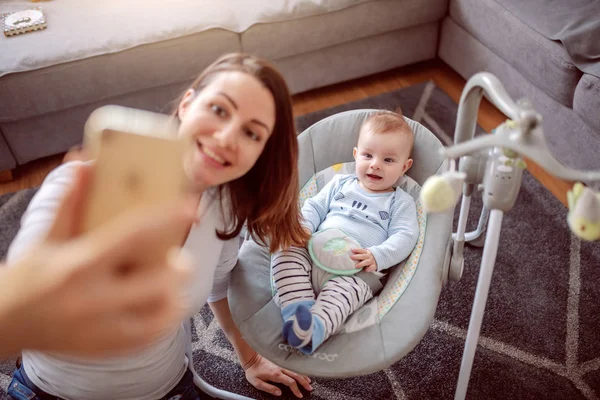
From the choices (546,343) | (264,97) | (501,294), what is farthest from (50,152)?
(546,343)

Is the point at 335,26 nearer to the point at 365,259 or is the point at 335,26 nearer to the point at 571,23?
the point at 571,23

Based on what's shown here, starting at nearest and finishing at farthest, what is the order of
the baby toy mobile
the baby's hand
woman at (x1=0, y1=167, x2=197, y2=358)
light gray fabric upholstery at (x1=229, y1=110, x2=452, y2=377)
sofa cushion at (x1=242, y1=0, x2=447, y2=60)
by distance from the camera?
1. woman at (x1=0, y1=167, x2=197, y2=358)
2. the baby toy mobile
3. light gray fabric upholstery at (x1=229, y1=110, x2=452, y2=377)
4. the baby's hand
5. sofa cushion at (x1=242, y1=0, x2=447, y2=60)

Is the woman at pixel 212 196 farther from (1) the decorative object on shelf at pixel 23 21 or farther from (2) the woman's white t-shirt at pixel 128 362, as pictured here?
(1) the decorative object on shelf at pixel 23 21

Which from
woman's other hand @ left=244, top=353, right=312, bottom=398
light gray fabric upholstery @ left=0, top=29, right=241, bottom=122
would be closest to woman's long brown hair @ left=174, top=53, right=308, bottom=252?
woman's other hand @ left=244, top=353, right=312, bottom=398

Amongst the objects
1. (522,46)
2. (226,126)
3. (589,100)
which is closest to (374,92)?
(522,46)

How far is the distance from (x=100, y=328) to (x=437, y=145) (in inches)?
47.6

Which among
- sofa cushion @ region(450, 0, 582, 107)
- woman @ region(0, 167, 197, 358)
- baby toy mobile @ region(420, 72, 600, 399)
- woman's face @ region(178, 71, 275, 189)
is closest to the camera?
woman @ region(0, 167, 197, 358)

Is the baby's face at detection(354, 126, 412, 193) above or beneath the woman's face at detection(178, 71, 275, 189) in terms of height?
beneath

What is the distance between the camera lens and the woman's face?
895 mm

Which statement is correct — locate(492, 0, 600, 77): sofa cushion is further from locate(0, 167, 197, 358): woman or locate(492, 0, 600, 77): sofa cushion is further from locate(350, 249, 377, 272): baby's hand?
locate(0, 167, 197, 358): woman

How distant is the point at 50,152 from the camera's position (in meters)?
2.08

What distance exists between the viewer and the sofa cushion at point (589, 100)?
1.65 m

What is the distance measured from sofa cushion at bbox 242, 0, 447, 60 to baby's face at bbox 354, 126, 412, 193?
0.79 meters

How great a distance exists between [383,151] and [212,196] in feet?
1.90
